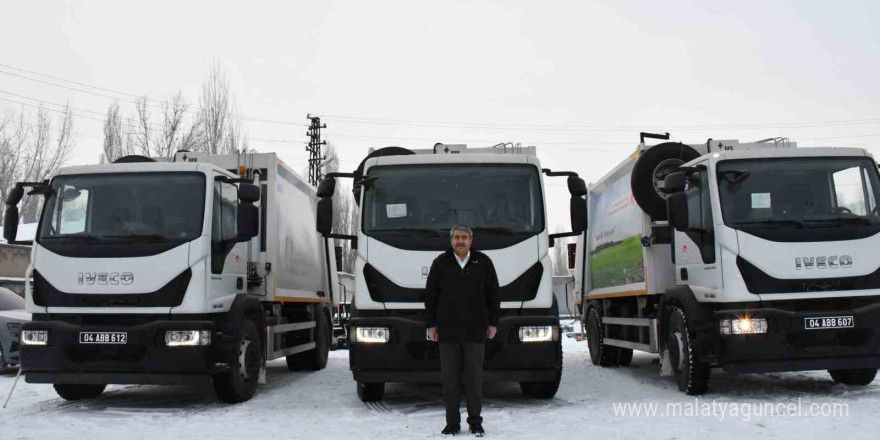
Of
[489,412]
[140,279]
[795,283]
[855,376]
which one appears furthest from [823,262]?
[140,279]

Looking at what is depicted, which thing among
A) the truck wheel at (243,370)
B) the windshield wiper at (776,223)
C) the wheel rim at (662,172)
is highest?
the wheel rim at (662,172)

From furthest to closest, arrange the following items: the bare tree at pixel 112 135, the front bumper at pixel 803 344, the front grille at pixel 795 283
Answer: the bare tree at pixel 112 135 → the front grille at pixel 795 283 → the front bumper at pixel 803 344

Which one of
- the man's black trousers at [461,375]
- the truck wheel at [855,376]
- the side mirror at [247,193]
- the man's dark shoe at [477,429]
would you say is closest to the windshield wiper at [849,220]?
the truck wheel at [855,376]

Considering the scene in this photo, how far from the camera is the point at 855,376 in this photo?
929 cm

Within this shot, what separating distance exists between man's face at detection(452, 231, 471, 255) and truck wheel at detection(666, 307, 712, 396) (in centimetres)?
330

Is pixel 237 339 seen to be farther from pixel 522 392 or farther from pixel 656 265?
pixel 656 265

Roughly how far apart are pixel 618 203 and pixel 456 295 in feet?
18.8

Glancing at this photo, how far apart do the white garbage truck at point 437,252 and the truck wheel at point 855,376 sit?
3854 mm

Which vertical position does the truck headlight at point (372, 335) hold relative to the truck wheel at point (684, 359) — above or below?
above

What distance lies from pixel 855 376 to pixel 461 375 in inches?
217

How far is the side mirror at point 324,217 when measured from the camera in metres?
8.26

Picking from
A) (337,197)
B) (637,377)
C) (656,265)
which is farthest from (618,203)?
(337,197)

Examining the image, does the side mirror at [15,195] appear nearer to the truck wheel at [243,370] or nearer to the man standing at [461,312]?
the truck wheel at [243,370]

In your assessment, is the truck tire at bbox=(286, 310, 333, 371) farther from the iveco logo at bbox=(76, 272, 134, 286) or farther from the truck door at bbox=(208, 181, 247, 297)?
the iveco logo at bbox=(76, 272, 134, 286)
